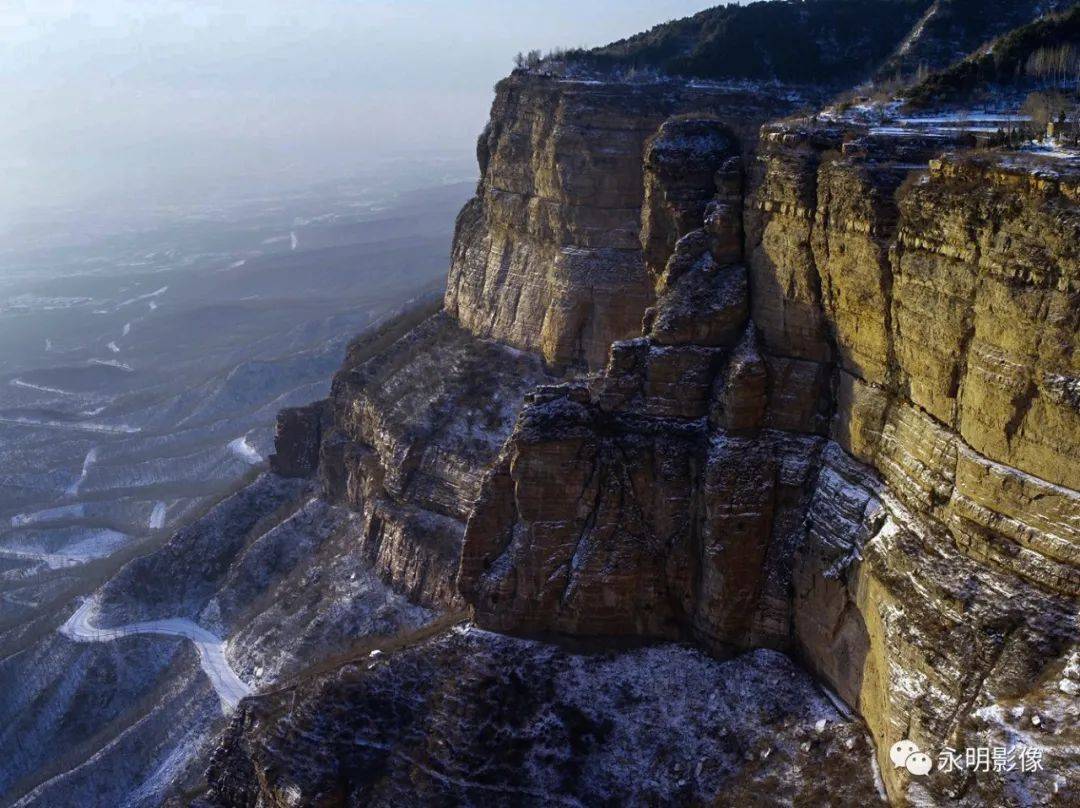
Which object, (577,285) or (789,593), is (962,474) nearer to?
(789,593)

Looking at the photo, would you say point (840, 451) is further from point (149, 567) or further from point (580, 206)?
point (149, 567)

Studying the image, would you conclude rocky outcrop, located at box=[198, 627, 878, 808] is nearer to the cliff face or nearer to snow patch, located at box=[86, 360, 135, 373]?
the cliff face

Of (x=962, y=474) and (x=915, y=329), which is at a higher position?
(x=915, y=329)

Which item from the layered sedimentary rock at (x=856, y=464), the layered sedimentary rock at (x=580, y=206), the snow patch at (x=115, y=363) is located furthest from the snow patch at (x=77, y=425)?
the layered sedimentary rock at (x=856, y=464)

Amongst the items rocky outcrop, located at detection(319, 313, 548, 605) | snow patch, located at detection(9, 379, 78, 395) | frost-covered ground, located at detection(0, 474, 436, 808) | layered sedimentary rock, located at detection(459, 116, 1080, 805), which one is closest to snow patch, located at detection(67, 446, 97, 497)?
snow patch, located at detection(9, 379, 78, 395)

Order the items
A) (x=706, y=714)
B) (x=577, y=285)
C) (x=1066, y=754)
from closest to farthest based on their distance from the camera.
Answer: (x=1066, y=754) < (x=706, y=714) < (x=577, y=285)

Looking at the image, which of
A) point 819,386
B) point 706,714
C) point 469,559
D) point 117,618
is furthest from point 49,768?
point 819,386
